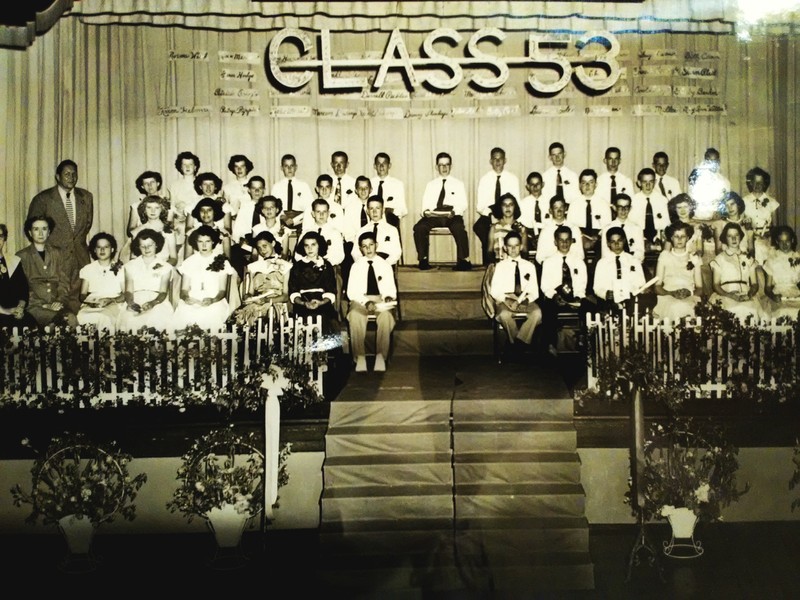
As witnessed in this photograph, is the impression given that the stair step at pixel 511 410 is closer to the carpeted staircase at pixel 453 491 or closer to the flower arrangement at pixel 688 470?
the carpeted staircase at pixel 453 491

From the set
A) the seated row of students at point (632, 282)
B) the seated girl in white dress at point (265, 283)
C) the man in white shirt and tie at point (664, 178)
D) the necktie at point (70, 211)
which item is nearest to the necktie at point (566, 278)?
the seated row of students at point (632, 282)

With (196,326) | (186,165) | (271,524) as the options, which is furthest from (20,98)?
(271,524)

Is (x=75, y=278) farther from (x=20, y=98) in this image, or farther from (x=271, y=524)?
(x=271, y=524)

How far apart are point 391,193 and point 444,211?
16.8 inches

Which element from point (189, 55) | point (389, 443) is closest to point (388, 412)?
point (389, 443)

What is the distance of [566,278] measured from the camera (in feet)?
19.3

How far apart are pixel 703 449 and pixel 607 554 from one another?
0.83 m

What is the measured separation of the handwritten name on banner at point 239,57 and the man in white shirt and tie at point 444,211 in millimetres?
1500

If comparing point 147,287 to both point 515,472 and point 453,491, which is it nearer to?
point 453,491

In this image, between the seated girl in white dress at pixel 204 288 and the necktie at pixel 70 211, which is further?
the necktie at pixel 70 211

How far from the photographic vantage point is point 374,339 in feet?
18.4

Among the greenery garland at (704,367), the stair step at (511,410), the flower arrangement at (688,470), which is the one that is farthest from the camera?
the greenery garland at (704,367)

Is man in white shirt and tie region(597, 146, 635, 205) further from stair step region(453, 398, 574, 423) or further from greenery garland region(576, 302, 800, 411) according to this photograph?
stair step region(453, 398, 574, 423)

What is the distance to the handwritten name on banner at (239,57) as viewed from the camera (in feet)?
18.8
